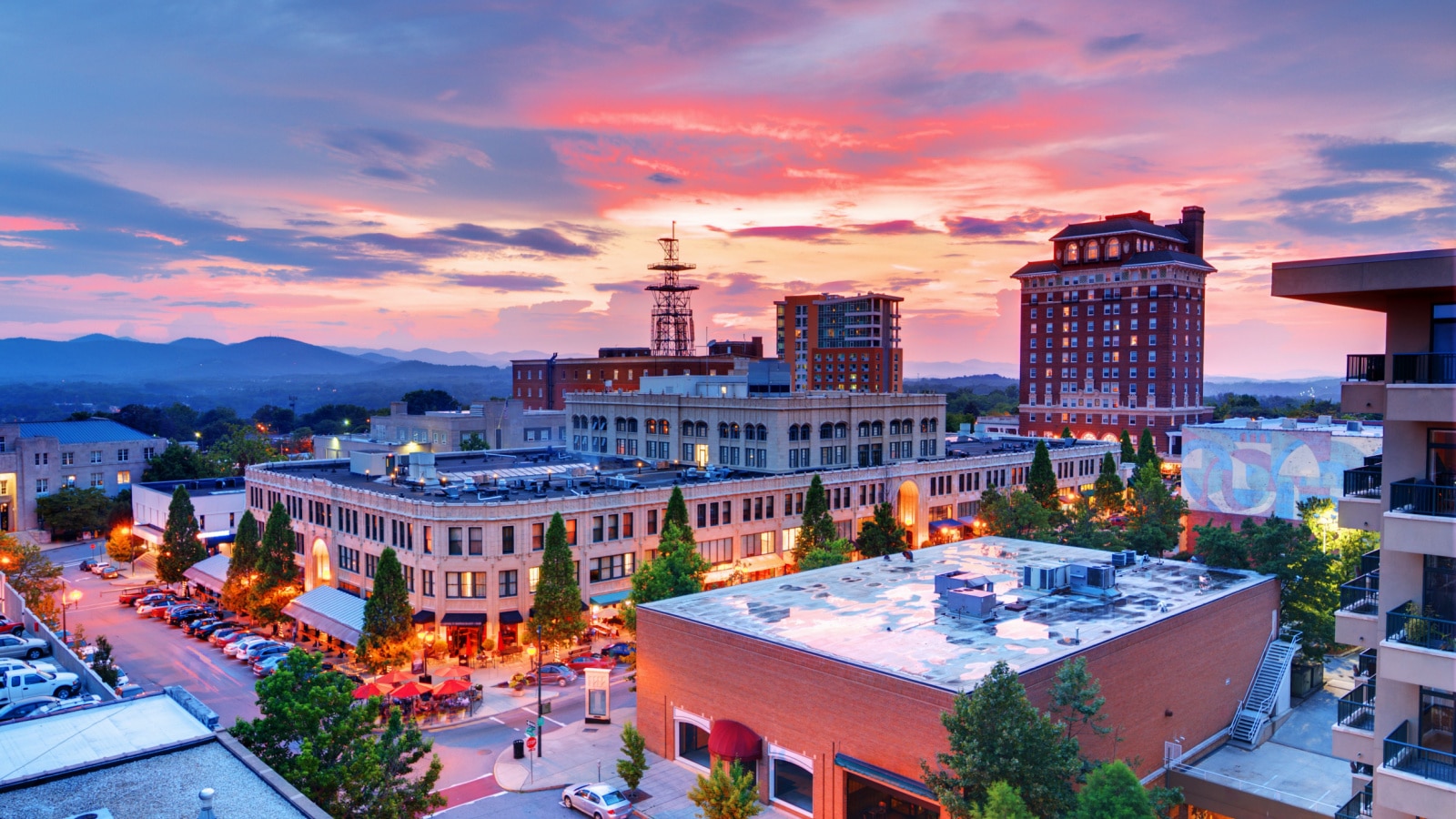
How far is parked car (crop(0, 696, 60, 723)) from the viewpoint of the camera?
37062 millimetres

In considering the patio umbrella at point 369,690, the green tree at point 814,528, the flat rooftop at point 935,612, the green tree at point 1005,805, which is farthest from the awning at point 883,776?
the green tree at point 814,528

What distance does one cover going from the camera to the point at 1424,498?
59.6 ft

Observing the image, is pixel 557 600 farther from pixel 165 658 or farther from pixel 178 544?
pixel 178 544

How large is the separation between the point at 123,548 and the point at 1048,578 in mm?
83570

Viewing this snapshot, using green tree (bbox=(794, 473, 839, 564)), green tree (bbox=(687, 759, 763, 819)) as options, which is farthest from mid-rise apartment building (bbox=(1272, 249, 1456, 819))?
green tree (bbox=(794, 473, 839, 564))

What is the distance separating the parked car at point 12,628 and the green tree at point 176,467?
58505mm

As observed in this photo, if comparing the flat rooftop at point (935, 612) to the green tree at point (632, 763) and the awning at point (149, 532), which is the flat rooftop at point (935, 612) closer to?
the green tree at point (632, 763)

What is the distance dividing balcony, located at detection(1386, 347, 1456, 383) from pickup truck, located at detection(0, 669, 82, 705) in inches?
2052

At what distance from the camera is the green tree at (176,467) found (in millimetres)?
112875

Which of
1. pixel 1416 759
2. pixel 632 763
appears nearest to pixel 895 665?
pixel 632 763

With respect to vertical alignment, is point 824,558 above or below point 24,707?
above

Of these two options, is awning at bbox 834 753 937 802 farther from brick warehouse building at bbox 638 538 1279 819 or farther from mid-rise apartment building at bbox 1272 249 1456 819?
mid-rise apartment building at bbox 1272 249 1456 819

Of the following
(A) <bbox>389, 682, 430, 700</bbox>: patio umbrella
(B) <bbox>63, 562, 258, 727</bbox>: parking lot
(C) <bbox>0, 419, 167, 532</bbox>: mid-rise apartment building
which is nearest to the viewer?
(A) <bbox>389, 682, 430, 700</bbox>: patio umbrella

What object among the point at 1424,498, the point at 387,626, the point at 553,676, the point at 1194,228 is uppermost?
the point at 1194,228
